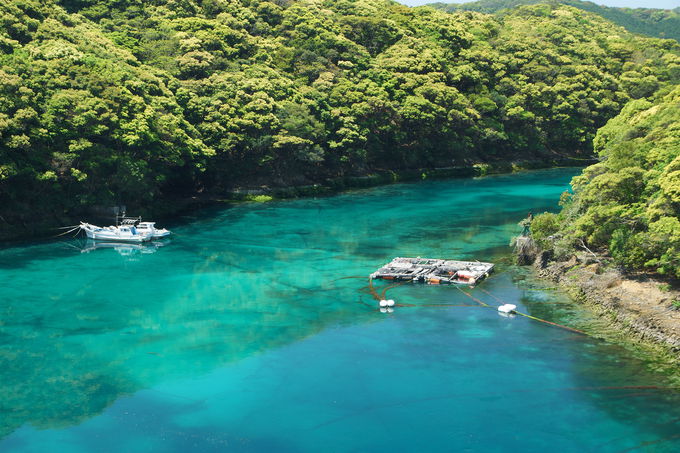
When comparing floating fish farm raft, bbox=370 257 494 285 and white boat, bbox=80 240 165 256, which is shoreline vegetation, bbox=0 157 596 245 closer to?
white boat, bbox=80 240 165 256

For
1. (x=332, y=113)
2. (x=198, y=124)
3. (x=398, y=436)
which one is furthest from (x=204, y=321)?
(x=332, y=113)

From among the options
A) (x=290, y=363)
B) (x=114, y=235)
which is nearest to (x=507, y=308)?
(x=290, y=363)

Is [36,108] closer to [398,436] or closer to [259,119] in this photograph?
[259,119]

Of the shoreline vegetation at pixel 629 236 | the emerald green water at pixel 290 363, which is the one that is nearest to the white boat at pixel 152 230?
the emerald green water at pixel 290 363

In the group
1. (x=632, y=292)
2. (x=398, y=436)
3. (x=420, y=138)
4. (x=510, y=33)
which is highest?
(x=510, y=33)

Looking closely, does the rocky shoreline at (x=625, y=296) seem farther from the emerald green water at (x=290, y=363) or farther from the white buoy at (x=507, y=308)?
the white buoy at (x=507, y=308)

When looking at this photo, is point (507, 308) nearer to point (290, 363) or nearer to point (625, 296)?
point (625, 296)
